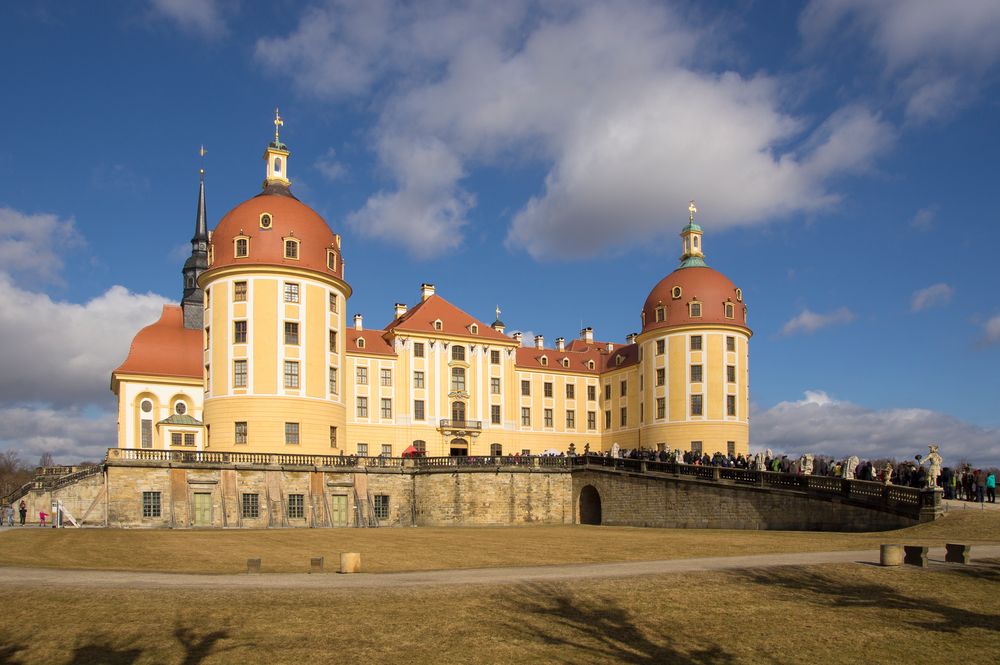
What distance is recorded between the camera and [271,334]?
55.1 meters

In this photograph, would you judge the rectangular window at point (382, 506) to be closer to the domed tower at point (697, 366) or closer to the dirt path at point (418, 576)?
the domed tower at point (697, 366)

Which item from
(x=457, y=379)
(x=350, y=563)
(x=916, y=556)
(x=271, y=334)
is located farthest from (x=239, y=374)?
(x=916, y=556)

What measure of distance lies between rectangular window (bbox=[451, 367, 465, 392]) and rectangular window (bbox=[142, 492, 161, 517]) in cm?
2732

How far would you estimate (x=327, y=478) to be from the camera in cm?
5206

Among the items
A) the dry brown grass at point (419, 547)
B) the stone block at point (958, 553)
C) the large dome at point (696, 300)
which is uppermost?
the large dome at point (696, 300)

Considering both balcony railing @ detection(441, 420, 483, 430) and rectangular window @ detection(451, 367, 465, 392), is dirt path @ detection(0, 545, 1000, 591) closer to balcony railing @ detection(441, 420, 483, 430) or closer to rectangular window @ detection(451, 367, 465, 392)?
balcony railing @ detection(441, 420, 483, 430)

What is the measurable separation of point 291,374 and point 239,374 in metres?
3.01

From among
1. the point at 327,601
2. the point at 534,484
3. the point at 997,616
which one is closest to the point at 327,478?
the point at 534,484

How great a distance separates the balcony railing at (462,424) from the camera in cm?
6906

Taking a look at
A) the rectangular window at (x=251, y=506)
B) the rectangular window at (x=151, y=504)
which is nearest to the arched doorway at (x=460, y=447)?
the rectangular window at (x=251, y=506)

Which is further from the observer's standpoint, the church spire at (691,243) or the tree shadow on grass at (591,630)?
the church spire at (691,243)

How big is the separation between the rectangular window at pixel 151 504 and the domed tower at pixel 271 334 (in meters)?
7.00

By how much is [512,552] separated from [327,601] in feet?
37.9

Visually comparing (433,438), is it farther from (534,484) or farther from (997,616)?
(997,616)
